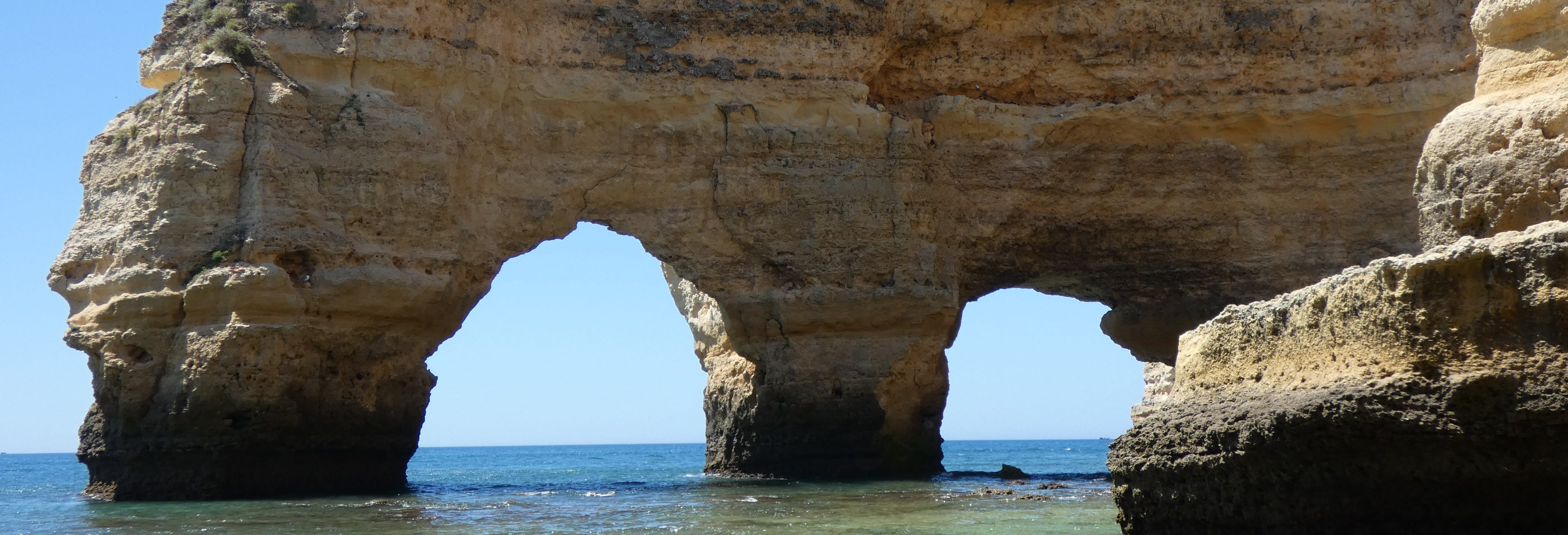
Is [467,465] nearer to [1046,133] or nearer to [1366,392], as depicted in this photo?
[1046,133]

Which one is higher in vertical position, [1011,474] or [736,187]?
[736,187]

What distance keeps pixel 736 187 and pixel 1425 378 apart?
10.1 m

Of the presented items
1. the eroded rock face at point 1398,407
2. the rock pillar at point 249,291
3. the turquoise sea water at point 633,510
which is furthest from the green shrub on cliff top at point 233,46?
the eroded rock face at point 1398,407

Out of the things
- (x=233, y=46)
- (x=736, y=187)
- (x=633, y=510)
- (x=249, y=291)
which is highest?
(x=233, y=46)

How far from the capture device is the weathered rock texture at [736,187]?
482 inches

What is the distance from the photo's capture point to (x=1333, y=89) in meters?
15.0

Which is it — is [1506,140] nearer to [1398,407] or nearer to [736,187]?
[1398,407]

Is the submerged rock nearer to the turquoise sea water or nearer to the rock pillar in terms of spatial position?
the turquoise sea water

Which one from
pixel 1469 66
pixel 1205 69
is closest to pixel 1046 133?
pixel 1205 69

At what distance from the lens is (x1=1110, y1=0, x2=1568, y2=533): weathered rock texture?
458cm

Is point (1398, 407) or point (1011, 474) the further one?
point (1011, 474)

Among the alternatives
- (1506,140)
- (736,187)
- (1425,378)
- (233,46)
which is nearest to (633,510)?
(736,187)

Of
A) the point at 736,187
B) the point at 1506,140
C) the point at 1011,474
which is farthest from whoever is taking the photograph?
the point at 1011,474

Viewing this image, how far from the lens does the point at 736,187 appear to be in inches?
569
